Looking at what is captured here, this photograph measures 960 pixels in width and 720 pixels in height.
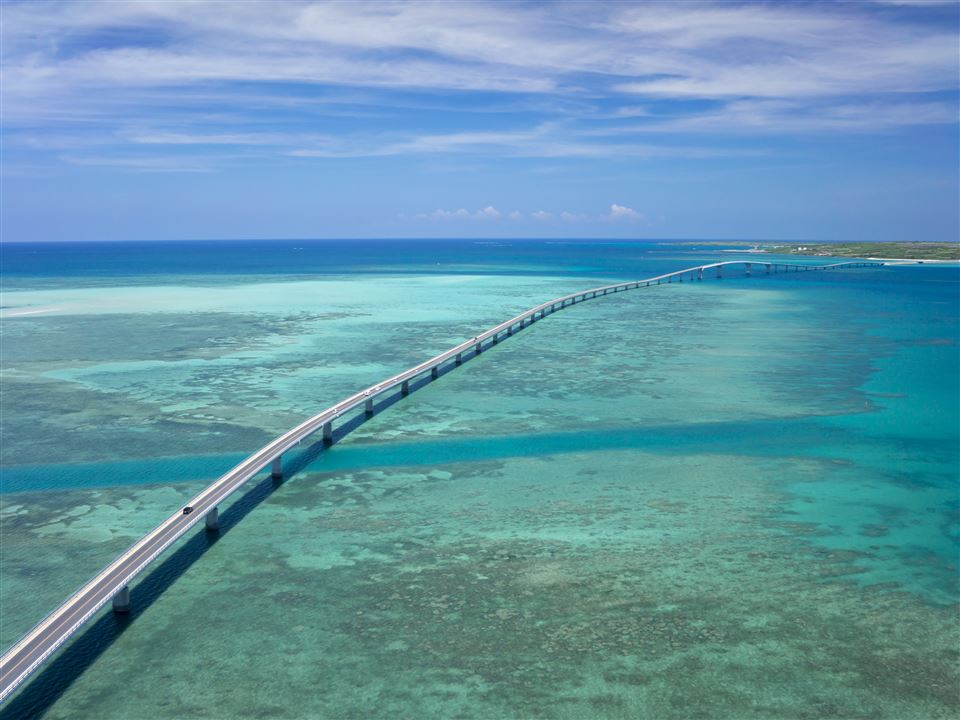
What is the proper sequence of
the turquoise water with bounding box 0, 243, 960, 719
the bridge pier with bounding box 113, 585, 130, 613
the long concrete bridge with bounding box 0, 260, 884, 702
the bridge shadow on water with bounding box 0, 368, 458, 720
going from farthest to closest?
the bridge pier with bounding box 113, 585, 130, 613 → the turquoise water with bounding box 0, 243, 960, 719 → the bridge shadow on water with bounding box 0, 368, 458, 720 → the long concrete bridge with bounding box 0, 260, 884, 702

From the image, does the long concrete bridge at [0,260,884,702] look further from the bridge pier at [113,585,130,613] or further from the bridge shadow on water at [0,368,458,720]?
the bridge shadow on water at [0,368,458,720]

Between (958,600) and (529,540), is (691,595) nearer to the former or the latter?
(529,540)

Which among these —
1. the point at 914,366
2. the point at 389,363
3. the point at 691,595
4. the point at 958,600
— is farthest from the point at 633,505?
the point at 914,366

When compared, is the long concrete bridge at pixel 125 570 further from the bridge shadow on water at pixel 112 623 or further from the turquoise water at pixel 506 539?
the turquoise water at pixel 506 539

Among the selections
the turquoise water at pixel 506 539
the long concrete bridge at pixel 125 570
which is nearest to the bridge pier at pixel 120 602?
the long concrete bridge at pixel 125 570

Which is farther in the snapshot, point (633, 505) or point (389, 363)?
point (389, 363)

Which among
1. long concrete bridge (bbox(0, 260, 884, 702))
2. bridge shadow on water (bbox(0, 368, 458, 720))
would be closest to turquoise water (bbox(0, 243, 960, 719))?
bridge shadow on water (bbox(0, 368, 458, 720))

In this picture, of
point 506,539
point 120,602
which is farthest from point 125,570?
point 506,539
